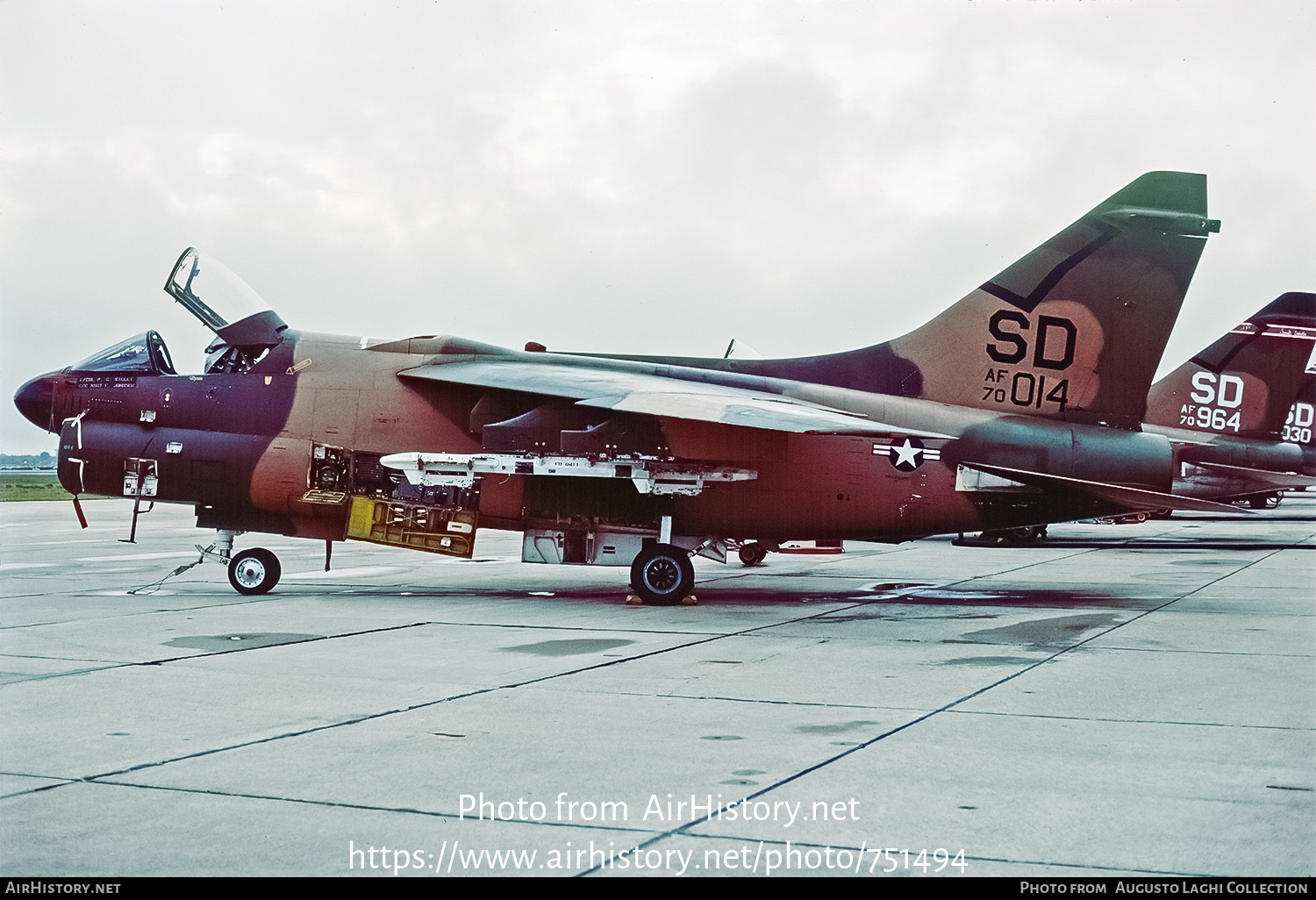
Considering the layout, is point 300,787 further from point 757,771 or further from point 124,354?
point 124,354

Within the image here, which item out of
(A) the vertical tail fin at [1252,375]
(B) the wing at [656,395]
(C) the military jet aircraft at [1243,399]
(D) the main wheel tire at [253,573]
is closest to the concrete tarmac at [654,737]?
(D) the main wheel tire at [253,573]

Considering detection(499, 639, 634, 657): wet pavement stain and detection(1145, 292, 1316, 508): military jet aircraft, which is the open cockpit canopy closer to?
detection(499, 639, 634, 657): wet pavement stain

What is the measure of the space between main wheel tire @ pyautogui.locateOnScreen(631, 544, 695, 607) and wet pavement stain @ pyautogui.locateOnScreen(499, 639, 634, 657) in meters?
3.29

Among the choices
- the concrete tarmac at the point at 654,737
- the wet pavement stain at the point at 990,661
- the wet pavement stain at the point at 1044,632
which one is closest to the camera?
the concrete tarmac at the point at 654,737

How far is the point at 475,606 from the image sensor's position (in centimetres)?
1344

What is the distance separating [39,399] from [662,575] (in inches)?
324

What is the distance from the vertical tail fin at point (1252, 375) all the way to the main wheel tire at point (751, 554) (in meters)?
11.4

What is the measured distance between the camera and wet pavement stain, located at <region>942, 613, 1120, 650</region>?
10539 mm

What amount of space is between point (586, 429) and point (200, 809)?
8918 mm

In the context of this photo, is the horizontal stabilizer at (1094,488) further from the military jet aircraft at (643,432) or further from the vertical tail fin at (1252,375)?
the vertical tail fin at (1252,375)

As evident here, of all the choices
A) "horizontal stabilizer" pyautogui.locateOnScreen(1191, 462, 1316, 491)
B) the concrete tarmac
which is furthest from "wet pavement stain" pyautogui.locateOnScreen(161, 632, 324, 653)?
"horizontal stabilizer" pyautogui.locateOnScreen(1191, 462, 1316, 491)

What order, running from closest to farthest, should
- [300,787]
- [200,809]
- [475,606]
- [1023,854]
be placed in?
[1023,854] → [200,809] → [300,787] → [475,606]

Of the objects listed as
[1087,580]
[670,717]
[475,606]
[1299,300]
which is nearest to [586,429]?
[475,606]

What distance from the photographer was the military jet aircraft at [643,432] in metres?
13.8
